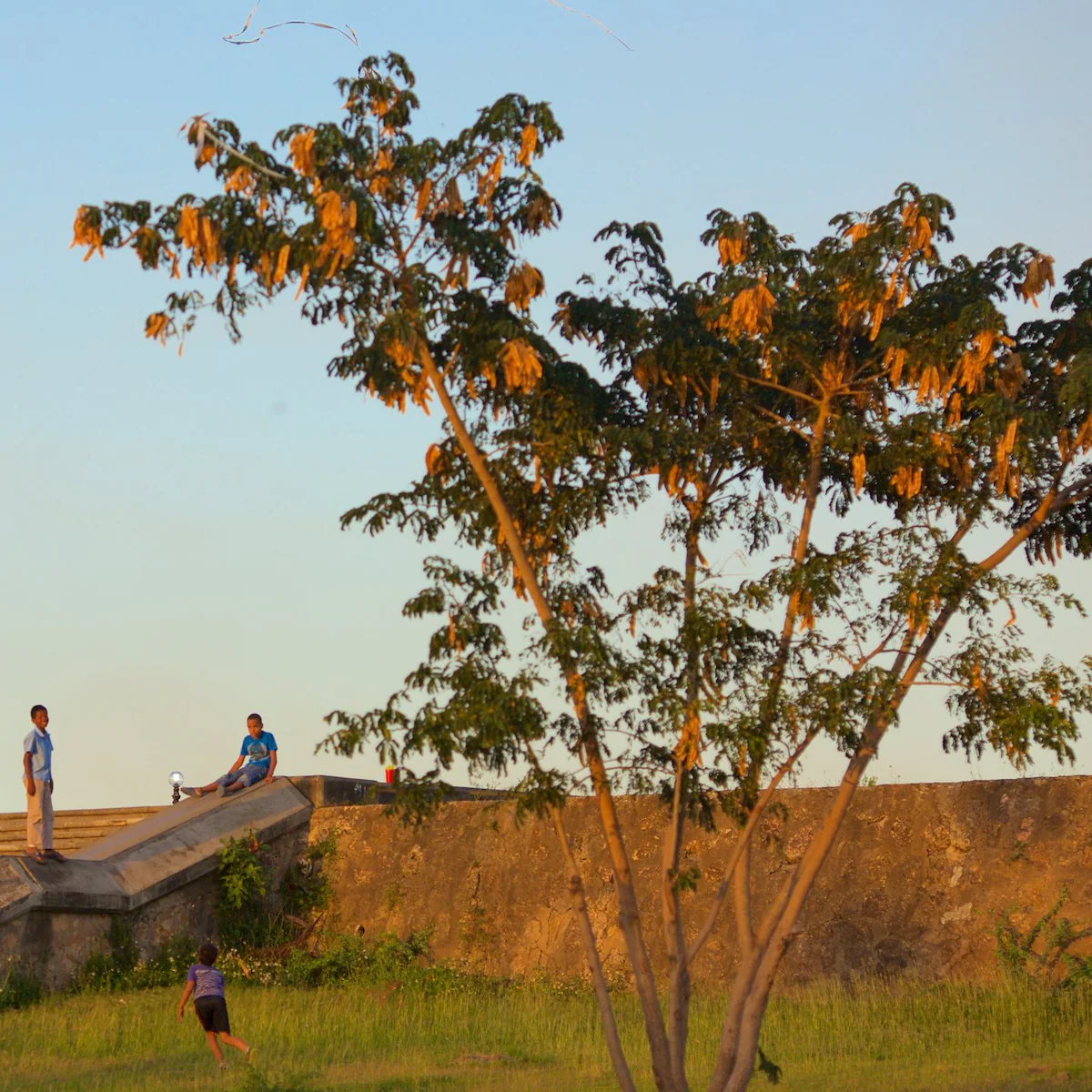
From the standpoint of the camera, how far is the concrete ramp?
13.2m

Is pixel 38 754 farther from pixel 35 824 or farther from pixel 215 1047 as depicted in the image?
pixel 215 1047

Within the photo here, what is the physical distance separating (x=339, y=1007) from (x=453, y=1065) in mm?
2355

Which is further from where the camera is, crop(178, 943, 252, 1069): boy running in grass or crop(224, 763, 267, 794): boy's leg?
crop(224, 763, 267, 794): boy's leg

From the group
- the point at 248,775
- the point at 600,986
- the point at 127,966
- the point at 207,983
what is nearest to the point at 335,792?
the point at 248,775

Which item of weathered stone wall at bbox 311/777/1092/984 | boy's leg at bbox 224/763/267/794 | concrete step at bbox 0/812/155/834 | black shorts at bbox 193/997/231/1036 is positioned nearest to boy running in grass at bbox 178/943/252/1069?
black shorts at bbox 193/997/231/1036

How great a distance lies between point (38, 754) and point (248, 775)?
284cm

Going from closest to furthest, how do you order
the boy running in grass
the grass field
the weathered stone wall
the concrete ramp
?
the grass field → the boy running in grass → the weathered stone wall → the concrete ramp

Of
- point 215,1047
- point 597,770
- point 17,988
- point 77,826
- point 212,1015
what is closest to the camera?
point 597,770

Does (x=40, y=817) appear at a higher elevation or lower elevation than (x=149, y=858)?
higher

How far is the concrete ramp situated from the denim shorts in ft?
0.52

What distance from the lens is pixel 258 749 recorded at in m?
16.3

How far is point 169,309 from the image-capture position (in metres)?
8.70

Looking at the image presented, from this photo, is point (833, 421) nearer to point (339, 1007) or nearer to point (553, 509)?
point (553, 509)

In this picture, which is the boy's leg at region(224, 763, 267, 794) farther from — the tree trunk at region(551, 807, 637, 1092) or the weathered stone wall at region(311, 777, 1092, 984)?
the tree trunk at region(551, 807, 637, 1092)
